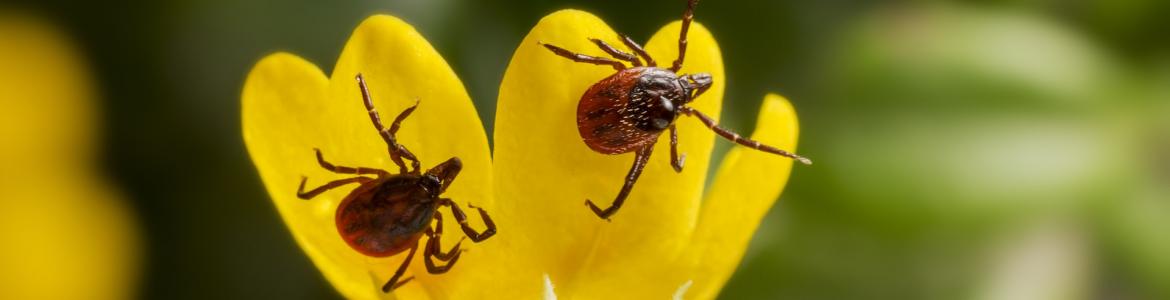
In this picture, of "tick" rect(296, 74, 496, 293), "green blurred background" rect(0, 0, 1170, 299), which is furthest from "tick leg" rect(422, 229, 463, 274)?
"green blurred background" rect(0, 0, 1170, 299)

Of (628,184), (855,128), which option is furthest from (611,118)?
(855,128)

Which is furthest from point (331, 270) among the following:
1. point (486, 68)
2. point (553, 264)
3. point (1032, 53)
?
point (1032, 53)

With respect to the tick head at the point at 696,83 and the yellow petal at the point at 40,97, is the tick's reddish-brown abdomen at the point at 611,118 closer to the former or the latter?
the tick head at the point at 696,83

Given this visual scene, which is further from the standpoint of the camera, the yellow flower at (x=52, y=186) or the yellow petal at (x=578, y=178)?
the yellow flower at (x=52, y=186)

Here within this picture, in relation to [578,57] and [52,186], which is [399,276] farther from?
[52,186]

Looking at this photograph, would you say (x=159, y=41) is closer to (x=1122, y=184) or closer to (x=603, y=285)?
(x=603, y=285)

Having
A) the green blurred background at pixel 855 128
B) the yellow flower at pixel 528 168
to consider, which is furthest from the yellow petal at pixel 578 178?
the green blurred background at pixel 855 128

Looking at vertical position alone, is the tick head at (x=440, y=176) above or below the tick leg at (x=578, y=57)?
below

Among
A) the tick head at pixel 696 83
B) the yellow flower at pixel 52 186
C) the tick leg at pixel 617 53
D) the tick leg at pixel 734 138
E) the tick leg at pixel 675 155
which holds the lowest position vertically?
the yellow flower at pixel 52 186
